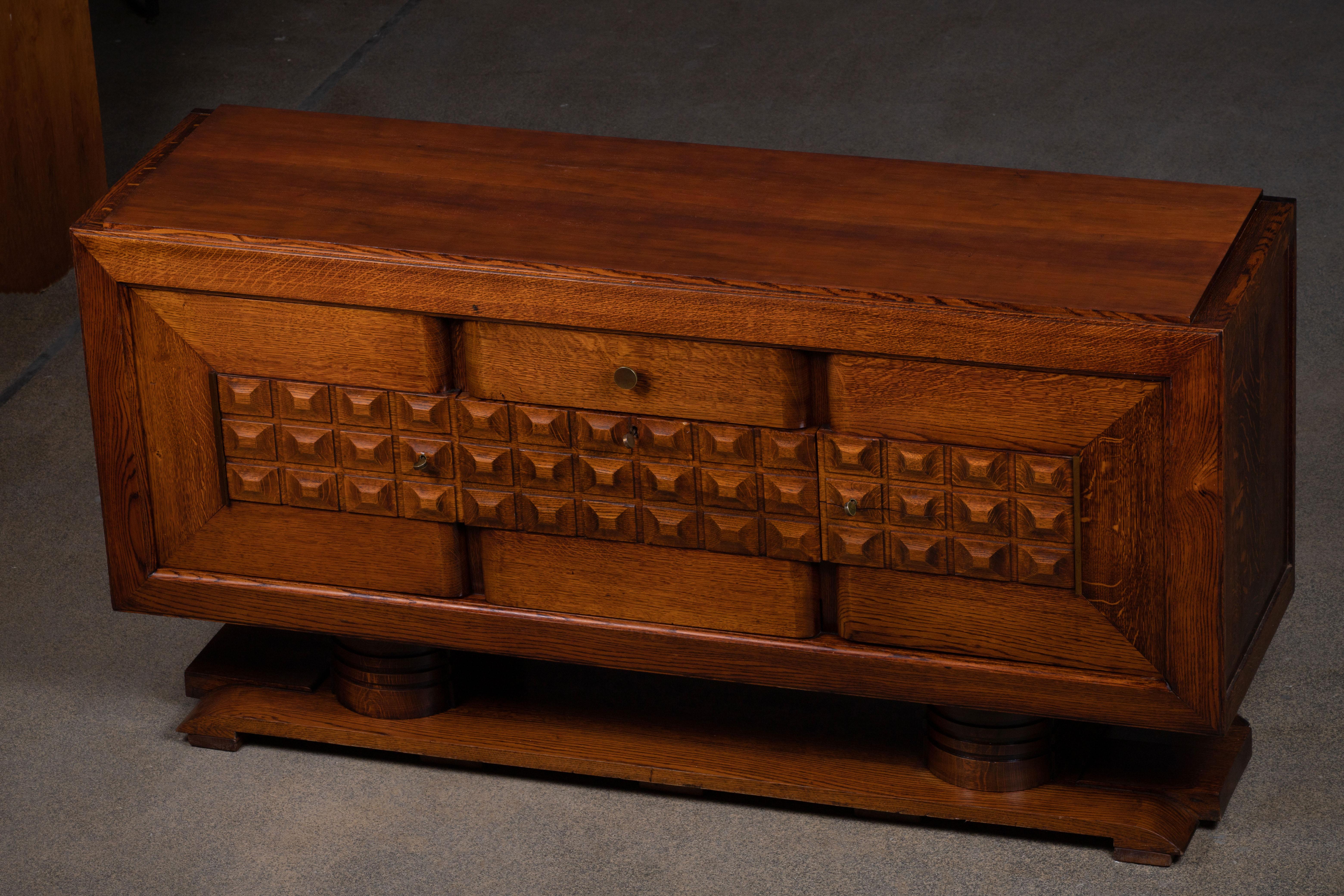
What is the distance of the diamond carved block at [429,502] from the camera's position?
2506mm

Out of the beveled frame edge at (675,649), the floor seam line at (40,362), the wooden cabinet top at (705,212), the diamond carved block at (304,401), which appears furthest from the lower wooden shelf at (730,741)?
the floor seam line at (40,362)

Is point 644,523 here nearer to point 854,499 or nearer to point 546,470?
point 546,470

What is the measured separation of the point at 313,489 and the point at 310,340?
18 cm

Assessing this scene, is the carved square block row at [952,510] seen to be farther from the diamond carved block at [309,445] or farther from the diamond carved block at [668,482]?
the diamond carved block at [309,445]

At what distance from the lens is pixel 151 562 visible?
2.65 m

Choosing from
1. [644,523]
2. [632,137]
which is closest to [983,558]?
[644,523]

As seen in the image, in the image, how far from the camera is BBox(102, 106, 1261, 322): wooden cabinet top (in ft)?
7.57

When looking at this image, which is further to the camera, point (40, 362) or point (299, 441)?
point (40, 362)

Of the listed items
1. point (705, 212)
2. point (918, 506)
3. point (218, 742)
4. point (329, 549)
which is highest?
point (705, 212)

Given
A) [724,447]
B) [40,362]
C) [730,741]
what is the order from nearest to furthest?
1. [724,447]
2. [730,741]
3. [40,362]

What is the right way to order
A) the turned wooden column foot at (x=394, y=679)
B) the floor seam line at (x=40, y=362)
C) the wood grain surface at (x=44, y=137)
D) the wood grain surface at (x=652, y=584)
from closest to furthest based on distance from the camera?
the wood grain surface at (x=652, y=584), the turned wooden column foot at (x=394, y=679), the floor seam line at (x=40, y=362), the wood grain surface at (x=44, y=137)

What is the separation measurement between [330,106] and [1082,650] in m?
2.53

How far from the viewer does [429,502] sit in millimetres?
2514

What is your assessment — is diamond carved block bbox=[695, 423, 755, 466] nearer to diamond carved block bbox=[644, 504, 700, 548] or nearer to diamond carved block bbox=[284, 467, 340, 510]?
diamond carved block bbox=[644, 504, 700, 548]
